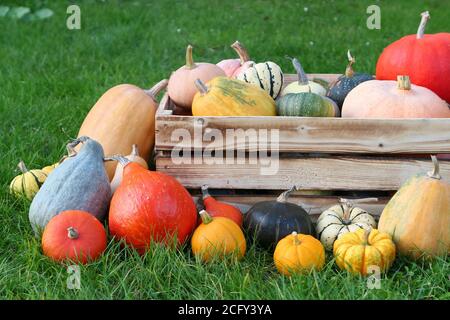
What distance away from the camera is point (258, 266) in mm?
2615

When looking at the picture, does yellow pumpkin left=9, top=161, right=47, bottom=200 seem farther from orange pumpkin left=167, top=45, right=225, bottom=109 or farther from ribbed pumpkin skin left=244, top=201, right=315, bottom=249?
ribbed pumpkin skin left=244, top=201, right=315, bottom=249

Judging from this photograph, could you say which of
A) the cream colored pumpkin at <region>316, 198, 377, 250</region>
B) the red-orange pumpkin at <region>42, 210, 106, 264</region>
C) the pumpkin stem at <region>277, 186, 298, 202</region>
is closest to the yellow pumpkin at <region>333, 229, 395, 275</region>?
the cream colored pumpkin at <region>316, 198, 377, 250</region>

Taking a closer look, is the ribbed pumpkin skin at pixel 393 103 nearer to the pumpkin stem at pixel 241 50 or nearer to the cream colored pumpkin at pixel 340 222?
the cream colored pumpkin at pixel 340 222

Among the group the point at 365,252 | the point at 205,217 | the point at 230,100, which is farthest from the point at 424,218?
the point at 230,100

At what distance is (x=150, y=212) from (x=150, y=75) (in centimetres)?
285

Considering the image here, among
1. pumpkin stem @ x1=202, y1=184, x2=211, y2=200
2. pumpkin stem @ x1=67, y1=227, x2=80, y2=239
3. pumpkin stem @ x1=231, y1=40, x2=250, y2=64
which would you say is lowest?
pumpkin stem @ x1=67, y1=227, x2=80, y2=239

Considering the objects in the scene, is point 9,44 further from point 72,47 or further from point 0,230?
point 0,230

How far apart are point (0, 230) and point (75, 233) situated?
Result: 1.79 ft

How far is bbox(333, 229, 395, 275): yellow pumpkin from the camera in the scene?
252 cm

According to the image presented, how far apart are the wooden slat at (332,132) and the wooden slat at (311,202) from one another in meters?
0.24

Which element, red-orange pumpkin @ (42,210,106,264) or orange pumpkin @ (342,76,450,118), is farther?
orange pumpkin @ (342,76,450,118)

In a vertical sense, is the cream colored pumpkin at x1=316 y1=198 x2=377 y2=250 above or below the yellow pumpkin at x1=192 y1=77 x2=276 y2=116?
below

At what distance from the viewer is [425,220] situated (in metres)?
2.61
